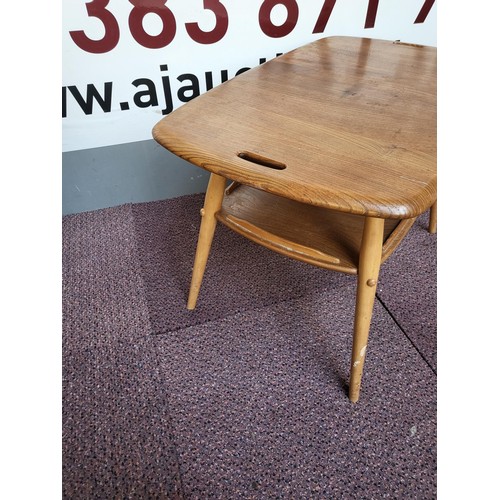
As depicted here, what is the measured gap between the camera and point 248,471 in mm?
747

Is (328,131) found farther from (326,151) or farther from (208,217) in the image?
(208,217)

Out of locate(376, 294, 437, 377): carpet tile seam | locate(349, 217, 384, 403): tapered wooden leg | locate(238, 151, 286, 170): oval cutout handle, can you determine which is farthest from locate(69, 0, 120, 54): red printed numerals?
locate(376, 294, 437, 377): carpet tile seam

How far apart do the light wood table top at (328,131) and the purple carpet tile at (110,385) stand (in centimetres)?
51

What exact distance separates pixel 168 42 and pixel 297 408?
3.13ft

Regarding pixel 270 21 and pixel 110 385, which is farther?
pixel 270 21

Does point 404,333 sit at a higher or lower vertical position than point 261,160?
lower

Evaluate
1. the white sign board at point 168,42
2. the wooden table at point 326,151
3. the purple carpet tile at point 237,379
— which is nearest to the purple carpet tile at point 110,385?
the purple carpet tile at point 237,379

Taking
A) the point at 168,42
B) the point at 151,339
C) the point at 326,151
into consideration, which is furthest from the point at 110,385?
the point at 168,42

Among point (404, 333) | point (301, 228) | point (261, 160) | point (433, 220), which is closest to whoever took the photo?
point (261, 160)

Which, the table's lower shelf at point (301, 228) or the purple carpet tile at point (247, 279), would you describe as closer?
the table's lower shelf at point (301, 228)

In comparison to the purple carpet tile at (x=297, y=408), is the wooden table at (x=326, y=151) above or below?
above

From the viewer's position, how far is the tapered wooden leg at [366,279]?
25.2 inches

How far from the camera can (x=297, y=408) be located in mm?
833

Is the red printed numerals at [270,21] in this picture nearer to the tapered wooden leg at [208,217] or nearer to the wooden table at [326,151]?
the wooden table at [326,151]
